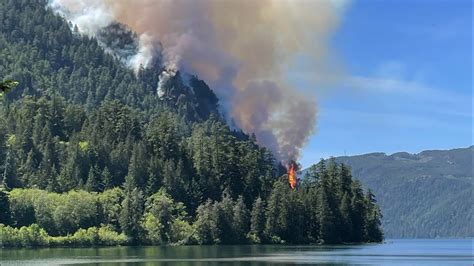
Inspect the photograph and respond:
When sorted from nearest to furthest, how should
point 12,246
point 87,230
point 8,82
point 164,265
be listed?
1. point 8,82
2. point 164,265
3. point 12,246
4. point 87,230

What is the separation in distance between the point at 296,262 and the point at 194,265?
16268mm

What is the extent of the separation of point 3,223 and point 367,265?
340 ft

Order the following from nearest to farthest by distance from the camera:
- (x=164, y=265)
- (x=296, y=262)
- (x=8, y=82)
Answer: (x=8, y=82), (x=164, y=265), (x=296, y=262)

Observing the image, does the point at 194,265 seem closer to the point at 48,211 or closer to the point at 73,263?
the point at 73,263

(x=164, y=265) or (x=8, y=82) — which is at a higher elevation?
(x=8, y=82)

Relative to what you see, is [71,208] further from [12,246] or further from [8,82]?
[8,82]

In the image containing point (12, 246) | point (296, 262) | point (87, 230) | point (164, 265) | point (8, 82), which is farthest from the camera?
point (87, 230)

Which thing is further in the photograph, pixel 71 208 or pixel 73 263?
→ pixel 71 208

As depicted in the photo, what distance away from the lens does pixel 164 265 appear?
10975cm

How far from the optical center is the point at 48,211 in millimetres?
197750

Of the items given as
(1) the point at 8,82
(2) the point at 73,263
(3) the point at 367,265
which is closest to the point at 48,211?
(2) the point at 73,263

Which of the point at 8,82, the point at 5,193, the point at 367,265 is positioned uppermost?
the point at 5,193

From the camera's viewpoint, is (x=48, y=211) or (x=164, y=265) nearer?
(x=164, y=265)

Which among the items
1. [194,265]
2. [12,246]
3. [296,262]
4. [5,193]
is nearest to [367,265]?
[296,262]
